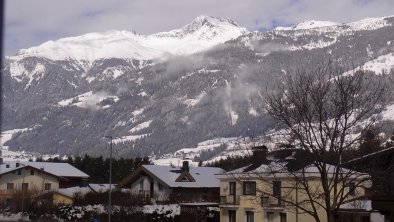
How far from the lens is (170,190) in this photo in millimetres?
64375

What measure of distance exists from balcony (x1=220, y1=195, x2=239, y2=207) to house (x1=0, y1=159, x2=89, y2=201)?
29713mm

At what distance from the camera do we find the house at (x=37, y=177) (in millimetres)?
74688

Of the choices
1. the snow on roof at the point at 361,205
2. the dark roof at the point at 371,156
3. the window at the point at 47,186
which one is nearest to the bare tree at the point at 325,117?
the dark roof at the point at 371,156

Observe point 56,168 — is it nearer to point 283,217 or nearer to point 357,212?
point 283,217

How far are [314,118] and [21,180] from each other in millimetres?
59820

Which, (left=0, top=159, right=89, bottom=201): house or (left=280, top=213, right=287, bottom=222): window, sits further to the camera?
(left=0, top=159, right=89, bottom=201): house

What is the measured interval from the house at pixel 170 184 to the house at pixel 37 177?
12415 millimetres

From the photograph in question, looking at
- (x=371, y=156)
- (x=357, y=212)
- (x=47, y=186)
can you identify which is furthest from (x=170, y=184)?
(x=371, y=156)

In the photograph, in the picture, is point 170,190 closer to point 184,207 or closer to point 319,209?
point 184,207

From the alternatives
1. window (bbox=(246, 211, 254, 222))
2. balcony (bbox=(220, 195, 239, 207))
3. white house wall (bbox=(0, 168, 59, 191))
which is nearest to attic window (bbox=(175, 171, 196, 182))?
balcony (bbox=(220, 195, 239, 207))

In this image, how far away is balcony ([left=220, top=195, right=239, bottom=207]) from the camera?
4847cm

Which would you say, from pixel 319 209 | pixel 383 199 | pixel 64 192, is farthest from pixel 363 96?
pixel 64 192

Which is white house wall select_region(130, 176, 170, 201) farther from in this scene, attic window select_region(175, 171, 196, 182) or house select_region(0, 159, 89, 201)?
house select_region(0, 159, 89, 201)

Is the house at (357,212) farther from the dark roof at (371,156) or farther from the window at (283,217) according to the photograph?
the window at (283,217)
